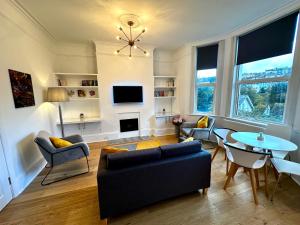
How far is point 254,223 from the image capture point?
1.56 m

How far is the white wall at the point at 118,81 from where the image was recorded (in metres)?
4.03

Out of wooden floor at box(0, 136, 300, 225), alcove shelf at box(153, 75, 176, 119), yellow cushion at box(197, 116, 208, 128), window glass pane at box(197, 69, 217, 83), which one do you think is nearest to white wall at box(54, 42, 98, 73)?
alcove shelf at box(153, 75, 176, 119)

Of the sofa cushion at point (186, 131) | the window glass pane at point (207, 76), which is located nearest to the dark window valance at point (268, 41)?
the window glass pane at point (207, 76)

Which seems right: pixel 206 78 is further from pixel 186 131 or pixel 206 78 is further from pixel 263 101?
pixel 186 131

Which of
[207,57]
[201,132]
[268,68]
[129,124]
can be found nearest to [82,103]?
[129,124]

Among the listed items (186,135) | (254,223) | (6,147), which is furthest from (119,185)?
(186,135)

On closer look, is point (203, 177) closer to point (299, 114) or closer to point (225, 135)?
point (225, 135)

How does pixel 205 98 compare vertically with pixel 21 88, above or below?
below

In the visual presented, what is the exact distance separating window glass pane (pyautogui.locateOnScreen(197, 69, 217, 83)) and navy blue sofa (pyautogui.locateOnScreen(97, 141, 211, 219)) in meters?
2.80

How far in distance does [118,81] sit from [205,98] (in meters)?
2.73

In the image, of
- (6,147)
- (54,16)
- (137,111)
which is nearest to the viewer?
(6,147)

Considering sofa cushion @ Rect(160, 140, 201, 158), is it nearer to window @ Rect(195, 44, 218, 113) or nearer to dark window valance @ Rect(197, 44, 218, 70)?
window @ Rect(195, 44, 218, 113)

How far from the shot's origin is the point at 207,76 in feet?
13.5

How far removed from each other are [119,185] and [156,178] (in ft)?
1.44
